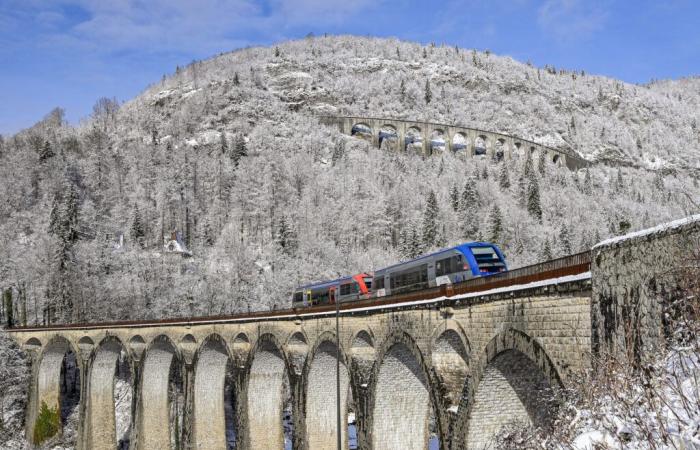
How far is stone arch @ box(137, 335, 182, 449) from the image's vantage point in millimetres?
50938

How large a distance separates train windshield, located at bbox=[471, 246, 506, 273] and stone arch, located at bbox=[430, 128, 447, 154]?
14148 cm

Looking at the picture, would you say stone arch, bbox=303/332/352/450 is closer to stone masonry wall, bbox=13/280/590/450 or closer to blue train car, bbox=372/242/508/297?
stone masonry wall, bbox=13/280/590/450

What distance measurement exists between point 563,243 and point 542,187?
162 ft

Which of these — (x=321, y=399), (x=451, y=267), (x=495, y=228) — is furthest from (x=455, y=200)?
(x=451, y=267)

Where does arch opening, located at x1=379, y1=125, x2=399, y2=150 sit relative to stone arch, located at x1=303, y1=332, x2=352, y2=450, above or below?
above

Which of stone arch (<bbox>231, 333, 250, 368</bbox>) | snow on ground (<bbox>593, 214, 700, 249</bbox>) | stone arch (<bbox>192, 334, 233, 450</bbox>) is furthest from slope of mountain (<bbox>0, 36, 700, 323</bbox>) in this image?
snow on ground (<bbox>593, 214, 700, 249</bbox>)

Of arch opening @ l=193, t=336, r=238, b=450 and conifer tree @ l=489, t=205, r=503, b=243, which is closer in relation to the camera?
arch opening @ l=193, t=336, r=238, b=450

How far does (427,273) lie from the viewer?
100 feet

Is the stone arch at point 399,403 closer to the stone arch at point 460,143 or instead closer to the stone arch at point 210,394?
Result: the stone arch at point 210,394

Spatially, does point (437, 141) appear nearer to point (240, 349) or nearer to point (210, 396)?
point (210, 396)

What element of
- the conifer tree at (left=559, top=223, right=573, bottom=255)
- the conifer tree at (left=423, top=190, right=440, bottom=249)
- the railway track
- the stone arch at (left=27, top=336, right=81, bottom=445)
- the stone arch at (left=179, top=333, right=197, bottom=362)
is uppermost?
the conifer tree at (left=423, top=190, right=440, bottom=249)

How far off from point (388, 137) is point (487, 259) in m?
145

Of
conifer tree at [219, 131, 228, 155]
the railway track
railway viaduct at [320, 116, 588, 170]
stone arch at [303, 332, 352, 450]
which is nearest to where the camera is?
the railway track

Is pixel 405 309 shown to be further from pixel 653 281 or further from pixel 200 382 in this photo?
pixel 200 382
